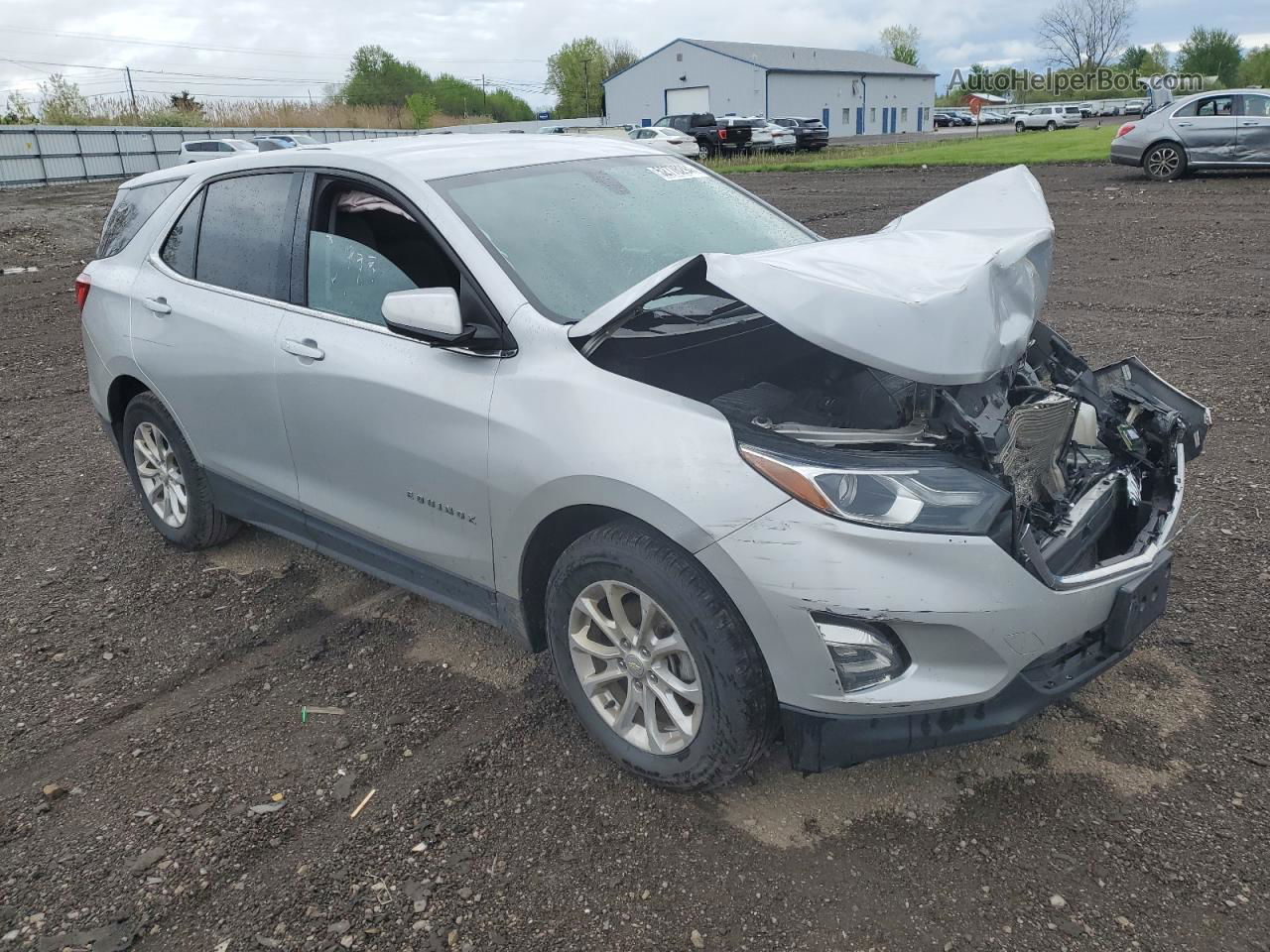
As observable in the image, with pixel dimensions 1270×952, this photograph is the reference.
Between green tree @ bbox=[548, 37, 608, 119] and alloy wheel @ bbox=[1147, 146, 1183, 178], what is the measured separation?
276 feet

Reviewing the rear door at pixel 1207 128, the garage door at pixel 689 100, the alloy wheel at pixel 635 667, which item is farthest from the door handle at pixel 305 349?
the garage door at pixel 689 100

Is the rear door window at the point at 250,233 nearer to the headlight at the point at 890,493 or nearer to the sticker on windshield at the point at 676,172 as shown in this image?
the sticker on windshield at the point at 676,172

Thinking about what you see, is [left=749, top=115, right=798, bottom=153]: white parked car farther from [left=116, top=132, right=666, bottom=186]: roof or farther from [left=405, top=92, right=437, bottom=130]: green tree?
[left=116, top=132, right=666, bottom=186]: roof

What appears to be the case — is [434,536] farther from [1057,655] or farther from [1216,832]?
[1216,832]

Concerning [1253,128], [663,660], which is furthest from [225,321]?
[1253,128]

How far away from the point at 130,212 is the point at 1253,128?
18.2 metres

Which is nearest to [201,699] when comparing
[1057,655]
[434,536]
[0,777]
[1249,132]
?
[0,777]

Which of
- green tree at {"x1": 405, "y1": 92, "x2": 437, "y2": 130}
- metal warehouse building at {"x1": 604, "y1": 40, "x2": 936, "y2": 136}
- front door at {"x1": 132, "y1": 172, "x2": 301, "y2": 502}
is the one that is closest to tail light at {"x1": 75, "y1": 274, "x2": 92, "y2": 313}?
front door at {"x1": 132, "y1": 172, "x2": 301, "y2": 502}

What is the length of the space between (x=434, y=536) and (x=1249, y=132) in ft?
60.4

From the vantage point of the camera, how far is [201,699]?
3588 mm

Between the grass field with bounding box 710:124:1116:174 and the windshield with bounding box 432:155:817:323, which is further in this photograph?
the grass field with bounding box 710:124:1116:174

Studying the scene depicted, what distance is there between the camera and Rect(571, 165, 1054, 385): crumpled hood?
2.53 meters

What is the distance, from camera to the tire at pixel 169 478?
446cm

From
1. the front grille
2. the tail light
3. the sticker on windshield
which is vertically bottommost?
the front grille
